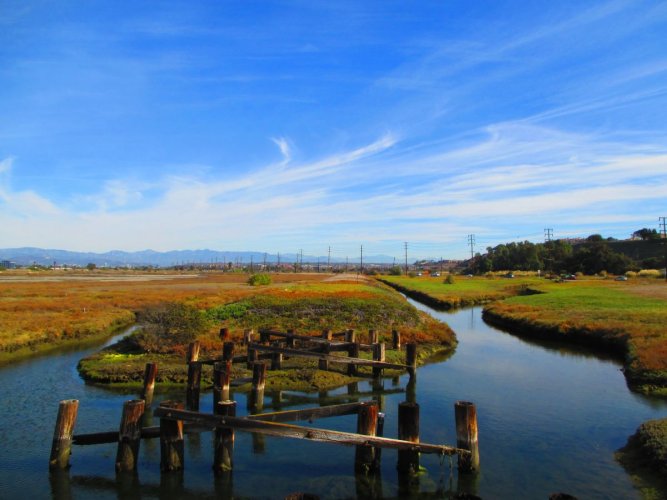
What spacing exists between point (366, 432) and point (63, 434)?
7.85m

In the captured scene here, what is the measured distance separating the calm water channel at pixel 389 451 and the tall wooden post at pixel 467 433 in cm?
40

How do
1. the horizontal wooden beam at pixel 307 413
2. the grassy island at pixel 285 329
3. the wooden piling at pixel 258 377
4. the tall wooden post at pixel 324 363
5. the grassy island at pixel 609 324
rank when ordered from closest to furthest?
the horizontal wooden beam at pixel 307 413 < the wooden piling at pixel 258 377 < the grassy island at pixel 285 329 < the grassy island at pixel 609 324 < the tall wooden post at pixel 324 363

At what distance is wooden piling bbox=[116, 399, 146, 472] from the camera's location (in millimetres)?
12383

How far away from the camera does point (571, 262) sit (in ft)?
389

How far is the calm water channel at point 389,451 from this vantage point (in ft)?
38.7

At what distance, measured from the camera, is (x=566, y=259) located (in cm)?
12194

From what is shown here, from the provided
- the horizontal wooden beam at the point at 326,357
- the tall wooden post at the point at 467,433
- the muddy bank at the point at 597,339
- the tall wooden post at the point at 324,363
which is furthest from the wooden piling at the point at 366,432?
the muddy bank at the point at 597,339

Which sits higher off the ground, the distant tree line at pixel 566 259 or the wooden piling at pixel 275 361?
the distant tree line at pixel 566 259

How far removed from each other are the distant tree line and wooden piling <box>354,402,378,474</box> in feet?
367

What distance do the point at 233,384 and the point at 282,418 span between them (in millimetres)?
8180

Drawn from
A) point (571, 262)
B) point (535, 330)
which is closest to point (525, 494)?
point (535, 330)

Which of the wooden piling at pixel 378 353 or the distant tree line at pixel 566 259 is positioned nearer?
the wooden piling at pixel 378 353

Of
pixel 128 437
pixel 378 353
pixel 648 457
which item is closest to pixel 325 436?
Answer: pixel 128 437

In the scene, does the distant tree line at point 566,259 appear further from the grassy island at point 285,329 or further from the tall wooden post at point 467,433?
the tall wooden post at point 467,433
